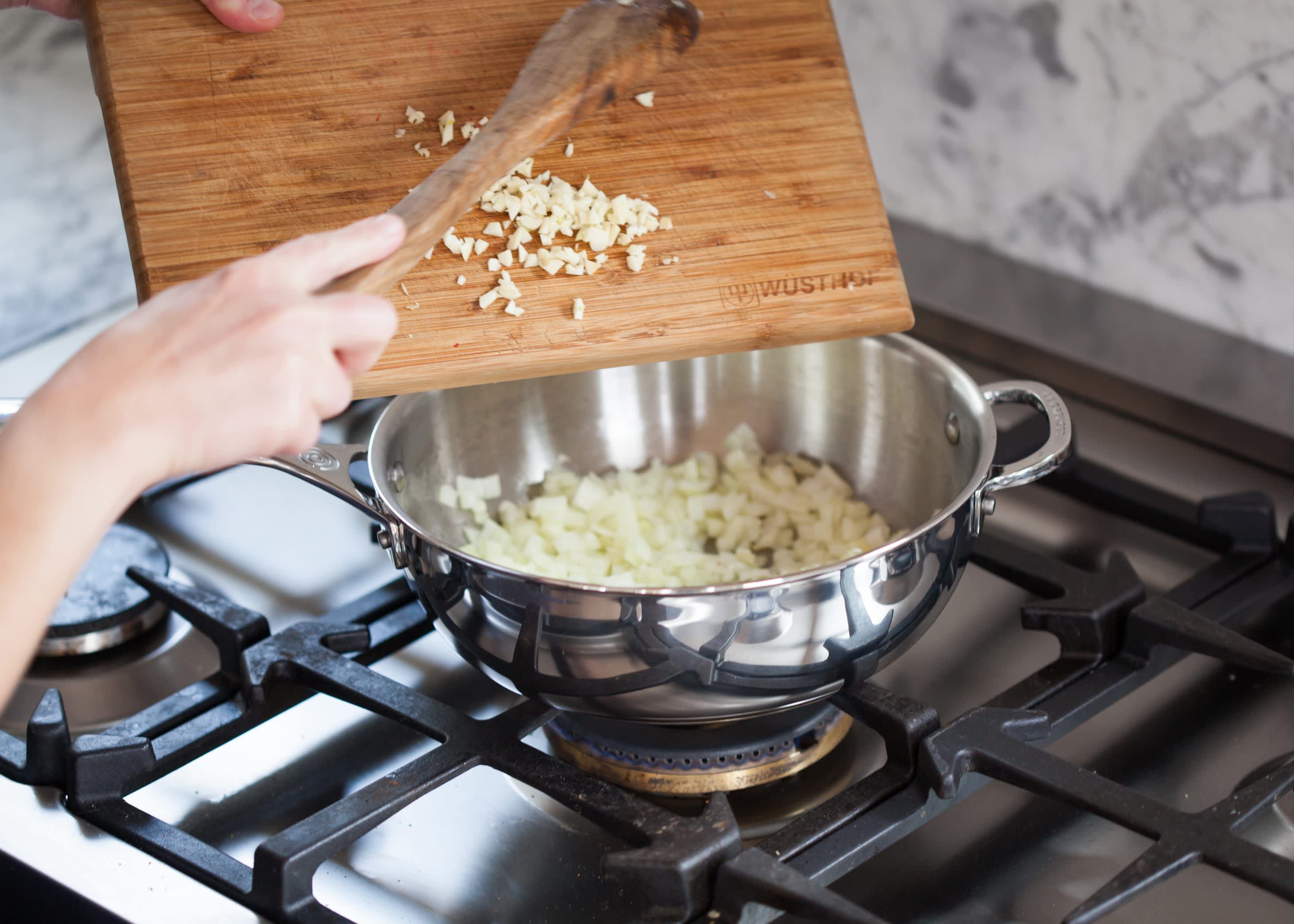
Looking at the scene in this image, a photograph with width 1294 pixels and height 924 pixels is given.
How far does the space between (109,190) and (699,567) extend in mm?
650

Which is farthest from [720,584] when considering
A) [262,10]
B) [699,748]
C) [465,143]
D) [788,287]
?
[262,10]

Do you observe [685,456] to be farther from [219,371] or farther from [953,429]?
[219,371]

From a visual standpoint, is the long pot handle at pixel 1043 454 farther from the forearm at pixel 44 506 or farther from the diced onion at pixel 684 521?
the forearm at pixel 44 506

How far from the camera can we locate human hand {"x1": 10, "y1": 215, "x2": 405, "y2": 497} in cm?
50

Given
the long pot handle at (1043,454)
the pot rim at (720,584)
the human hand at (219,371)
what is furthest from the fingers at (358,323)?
the long pot handle at (1043,454)

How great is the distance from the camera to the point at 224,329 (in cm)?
53

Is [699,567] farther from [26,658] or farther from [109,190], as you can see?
[109,190]

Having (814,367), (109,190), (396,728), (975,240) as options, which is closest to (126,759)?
(396,728)

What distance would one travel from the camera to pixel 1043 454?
0.73 metres

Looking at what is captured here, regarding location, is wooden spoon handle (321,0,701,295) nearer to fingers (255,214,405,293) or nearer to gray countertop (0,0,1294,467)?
fingers (255,214,405,293)

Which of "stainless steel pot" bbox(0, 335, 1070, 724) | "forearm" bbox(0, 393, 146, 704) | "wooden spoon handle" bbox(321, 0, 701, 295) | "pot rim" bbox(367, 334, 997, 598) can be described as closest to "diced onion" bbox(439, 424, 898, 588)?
"stainless steel pot" bbox(0, 335, 1070, 724)

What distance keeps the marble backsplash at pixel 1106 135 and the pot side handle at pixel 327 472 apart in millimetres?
653

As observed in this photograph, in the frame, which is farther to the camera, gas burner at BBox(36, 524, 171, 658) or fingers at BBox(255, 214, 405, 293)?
gas burner at BBox(36, 524, 171, 658)

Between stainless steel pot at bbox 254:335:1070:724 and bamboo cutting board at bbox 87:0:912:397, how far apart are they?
8cm
